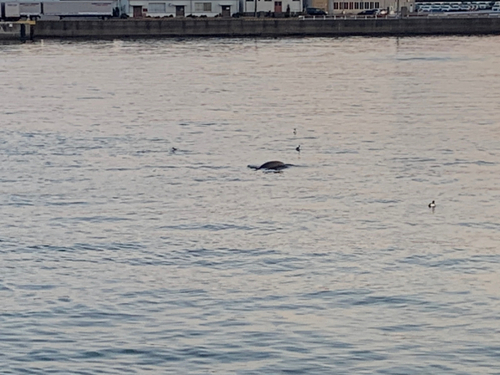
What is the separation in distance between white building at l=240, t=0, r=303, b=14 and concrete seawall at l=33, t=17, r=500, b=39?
14150 mm

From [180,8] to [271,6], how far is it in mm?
12238

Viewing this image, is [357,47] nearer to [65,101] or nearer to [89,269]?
[65,101]

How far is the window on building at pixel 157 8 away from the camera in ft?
524

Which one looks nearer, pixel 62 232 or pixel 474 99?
pixel 62 232

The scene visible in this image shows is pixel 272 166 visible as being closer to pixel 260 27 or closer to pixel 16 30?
pixel 16 30

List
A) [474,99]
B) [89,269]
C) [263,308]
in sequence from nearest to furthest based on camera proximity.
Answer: [263,308] → [89,269] → [474,99]

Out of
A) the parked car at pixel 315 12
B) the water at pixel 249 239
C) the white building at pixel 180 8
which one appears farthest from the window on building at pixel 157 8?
the water at pixel 249 239

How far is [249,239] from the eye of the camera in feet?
100

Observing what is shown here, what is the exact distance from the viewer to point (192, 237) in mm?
30828

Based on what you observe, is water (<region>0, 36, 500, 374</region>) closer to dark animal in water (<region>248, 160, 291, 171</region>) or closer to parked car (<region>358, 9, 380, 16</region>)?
dark animal in water (<region>248, 160, 291, 171</region>)

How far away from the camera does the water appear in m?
22.2

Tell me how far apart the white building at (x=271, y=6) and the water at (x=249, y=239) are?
96775mm

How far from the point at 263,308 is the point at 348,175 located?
15929 mm

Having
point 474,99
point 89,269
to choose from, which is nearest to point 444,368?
point 89,269
